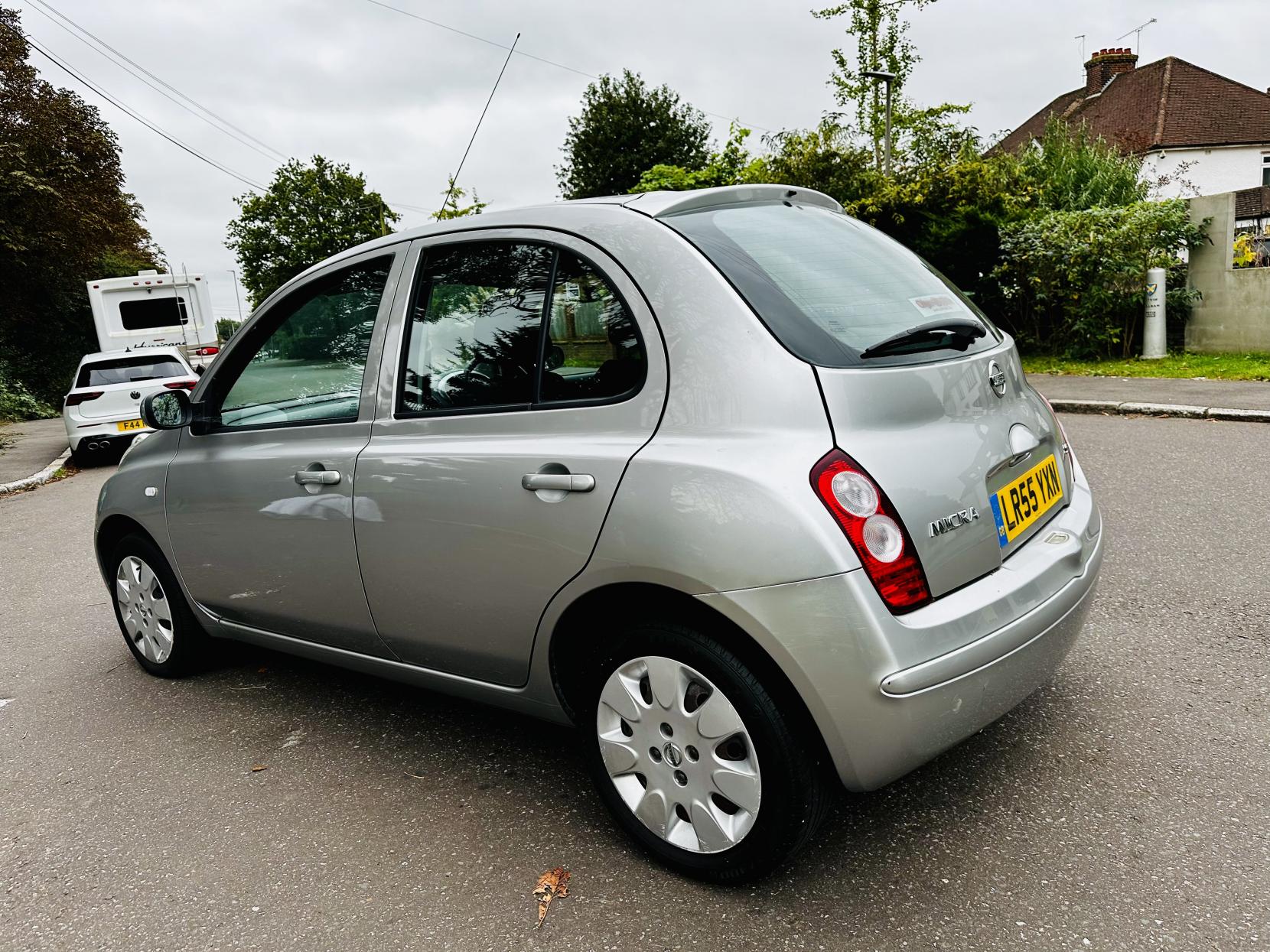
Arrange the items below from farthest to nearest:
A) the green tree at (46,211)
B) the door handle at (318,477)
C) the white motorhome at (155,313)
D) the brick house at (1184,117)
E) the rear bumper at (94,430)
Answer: the brick house at (1184,117), the green tree at (46,211), the white motorhome at (155,313), the rear bumper at (94,430), the door handle at (318,477)

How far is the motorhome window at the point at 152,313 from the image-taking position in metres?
19.7

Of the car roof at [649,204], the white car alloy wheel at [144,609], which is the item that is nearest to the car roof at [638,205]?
the car roof at [649,204]

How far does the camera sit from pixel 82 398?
12938 mm

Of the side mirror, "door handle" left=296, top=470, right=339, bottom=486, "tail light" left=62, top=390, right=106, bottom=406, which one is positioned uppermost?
the side mirror

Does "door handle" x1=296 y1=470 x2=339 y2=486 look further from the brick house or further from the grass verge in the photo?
the brick house

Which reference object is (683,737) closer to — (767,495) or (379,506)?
(767,495)

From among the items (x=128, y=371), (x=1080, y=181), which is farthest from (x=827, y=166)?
(x=128, y=371)

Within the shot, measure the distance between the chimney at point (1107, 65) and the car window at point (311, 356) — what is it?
45.1 metres

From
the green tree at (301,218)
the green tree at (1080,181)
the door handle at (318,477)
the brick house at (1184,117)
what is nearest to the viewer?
the door handle at (318,477)

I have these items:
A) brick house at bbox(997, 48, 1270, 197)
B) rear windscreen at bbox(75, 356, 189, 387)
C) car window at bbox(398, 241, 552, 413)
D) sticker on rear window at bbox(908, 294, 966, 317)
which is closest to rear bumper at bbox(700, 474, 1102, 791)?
sticker on rear window at bbox(908, 294, 966, 317)

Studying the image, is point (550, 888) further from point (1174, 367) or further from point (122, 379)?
point (122, 379)

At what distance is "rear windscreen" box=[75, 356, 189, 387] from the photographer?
43.4ft

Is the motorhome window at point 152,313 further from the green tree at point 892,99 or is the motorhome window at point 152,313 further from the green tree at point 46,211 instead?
the green tree at point 892,99

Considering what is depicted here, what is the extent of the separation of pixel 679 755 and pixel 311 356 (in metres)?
1.93
